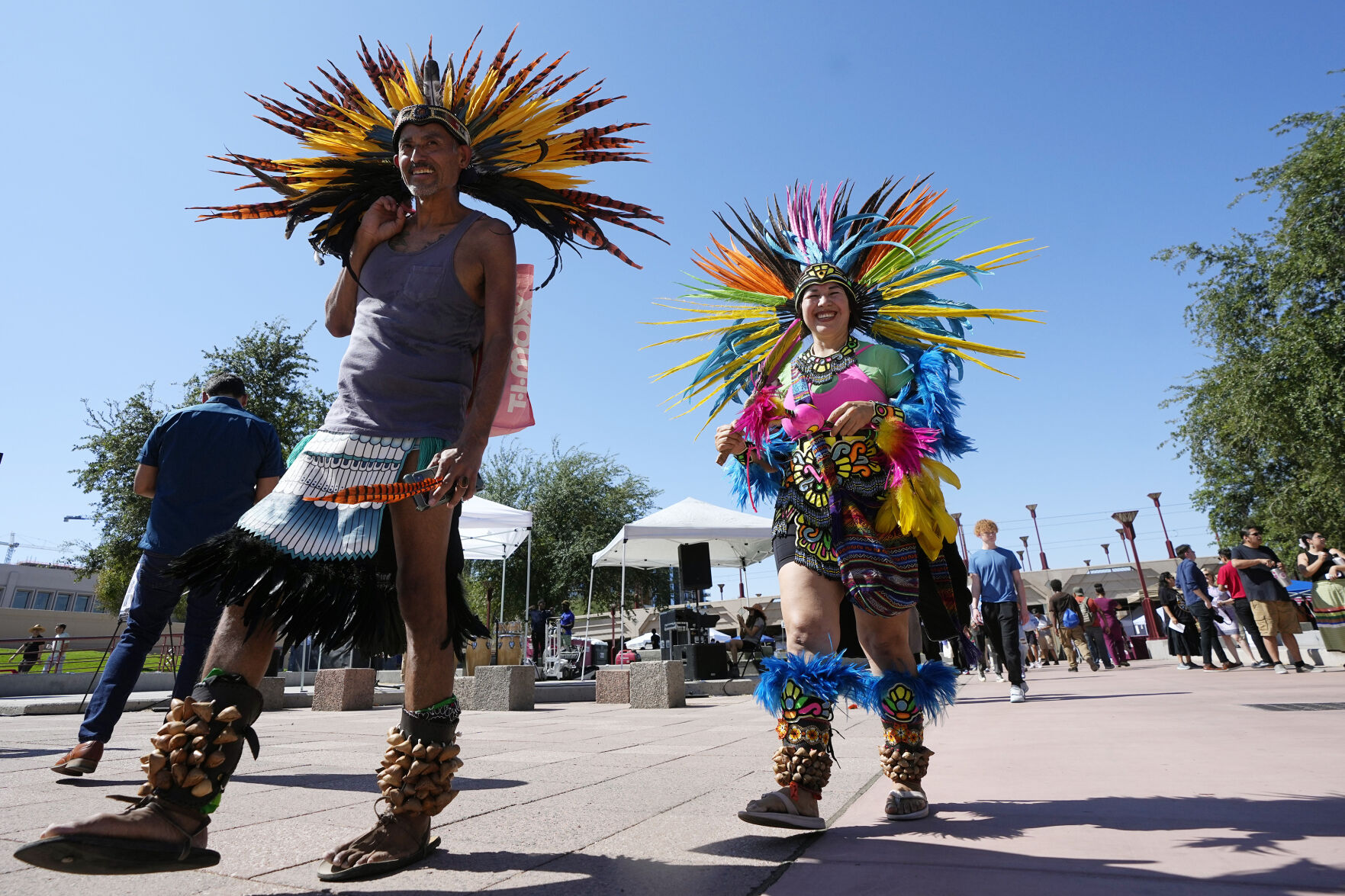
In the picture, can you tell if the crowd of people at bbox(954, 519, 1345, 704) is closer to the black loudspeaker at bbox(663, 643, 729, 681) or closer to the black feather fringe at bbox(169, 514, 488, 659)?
the black loudspeaker at bbox(663, 643, 729, 681)

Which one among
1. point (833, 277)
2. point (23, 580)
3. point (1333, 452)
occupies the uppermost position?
point (23, 580)

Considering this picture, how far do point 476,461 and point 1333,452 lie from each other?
22.0m

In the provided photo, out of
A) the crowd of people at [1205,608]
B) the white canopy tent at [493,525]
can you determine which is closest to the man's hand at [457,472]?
the crowd of people at [1205,608]

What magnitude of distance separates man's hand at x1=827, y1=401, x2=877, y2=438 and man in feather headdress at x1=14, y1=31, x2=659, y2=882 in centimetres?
90

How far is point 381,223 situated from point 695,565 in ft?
36.7

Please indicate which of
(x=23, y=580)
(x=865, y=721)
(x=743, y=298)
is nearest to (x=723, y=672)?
(x=865, y=721)

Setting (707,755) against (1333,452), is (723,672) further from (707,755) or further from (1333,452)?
(1333,452)

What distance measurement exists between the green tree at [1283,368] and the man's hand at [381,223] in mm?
21291

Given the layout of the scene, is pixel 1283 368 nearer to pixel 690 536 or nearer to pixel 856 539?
pixel 690 536

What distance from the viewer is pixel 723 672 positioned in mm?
11609

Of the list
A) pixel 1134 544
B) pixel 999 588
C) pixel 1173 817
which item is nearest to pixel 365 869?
pixel 1173 817

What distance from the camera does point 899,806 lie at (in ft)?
7.39

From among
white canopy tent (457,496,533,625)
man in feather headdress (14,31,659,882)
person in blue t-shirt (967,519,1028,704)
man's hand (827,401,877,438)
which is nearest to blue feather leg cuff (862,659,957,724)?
man's hand (827,401,877,438)

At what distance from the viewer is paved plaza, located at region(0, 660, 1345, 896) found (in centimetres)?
159
